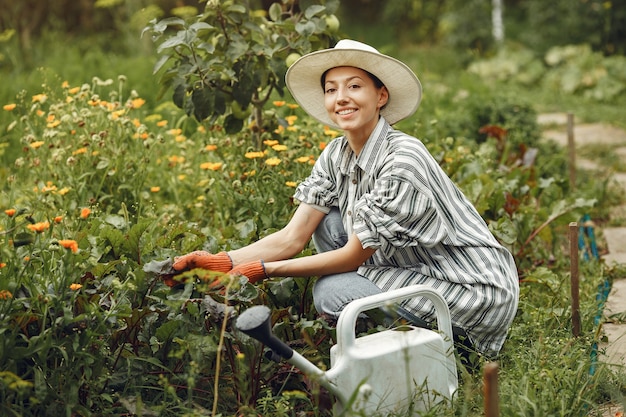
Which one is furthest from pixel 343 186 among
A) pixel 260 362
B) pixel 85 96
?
pixel 85 96

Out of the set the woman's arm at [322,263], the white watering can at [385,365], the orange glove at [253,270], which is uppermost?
the woman's arm at [322,263]

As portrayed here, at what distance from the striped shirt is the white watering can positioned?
262 millimetres

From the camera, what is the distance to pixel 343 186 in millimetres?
2998

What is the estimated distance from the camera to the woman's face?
9.21ft

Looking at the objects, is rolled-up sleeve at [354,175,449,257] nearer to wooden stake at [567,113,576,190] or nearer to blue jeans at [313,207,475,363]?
blue jeans at [313,207,475,363]

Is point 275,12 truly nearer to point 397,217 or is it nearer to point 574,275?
point 397,217

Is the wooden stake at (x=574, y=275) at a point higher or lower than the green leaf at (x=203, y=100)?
lower

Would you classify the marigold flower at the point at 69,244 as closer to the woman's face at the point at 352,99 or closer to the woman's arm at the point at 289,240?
the woman's arm at the point at 289,240

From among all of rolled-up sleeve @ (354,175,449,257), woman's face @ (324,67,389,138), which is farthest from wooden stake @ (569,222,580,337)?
woman's face @ (324,67,389,138)

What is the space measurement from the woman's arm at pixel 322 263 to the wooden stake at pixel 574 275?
722 millimetres

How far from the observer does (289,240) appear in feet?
9.96

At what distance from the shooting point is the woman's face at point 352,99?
2.81 m

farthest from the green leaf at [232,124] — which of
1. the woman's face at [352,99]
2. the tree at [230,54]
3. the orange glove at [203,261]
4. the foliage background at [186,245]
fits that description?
the orange glove at [203,261]

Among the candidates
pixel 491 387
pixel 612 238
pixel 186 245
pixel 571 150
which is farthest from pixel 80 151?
pixel 571 150
